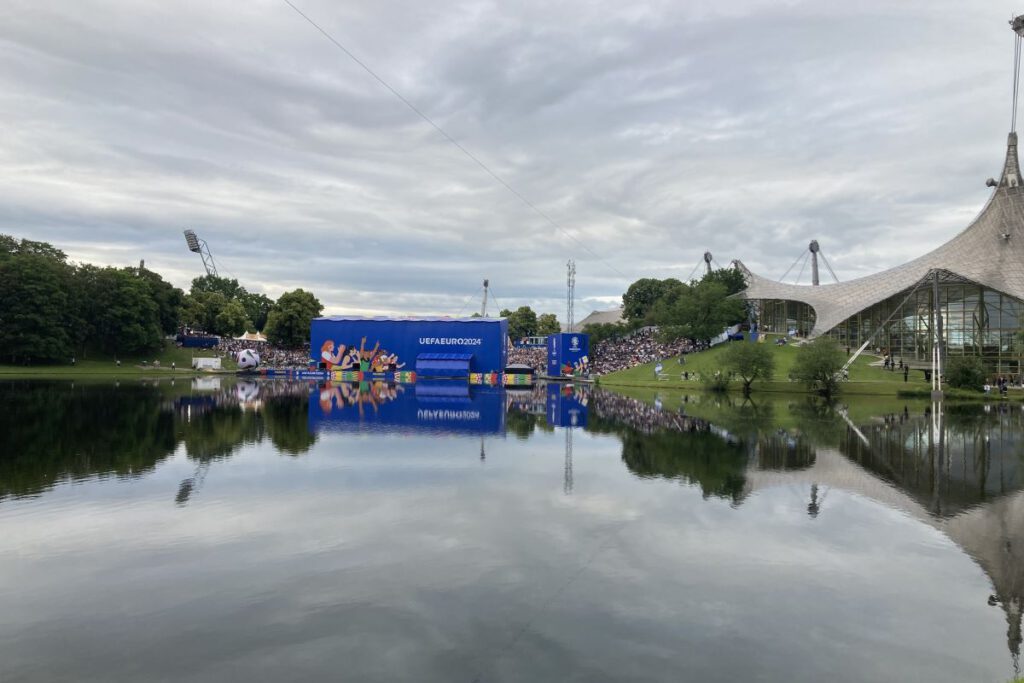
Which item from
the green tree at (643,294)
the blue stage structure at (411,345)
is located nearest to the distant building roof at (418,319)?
the blue stage structure at (411,345)

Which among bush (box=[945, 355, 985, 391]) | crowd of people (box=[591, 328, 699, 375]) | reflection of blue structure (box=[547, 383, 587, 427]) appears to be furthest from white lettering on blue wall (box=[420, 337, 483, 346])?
bush (box=[945, 355, 985, 391])

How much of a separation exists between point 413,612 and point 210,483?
30.1 ft

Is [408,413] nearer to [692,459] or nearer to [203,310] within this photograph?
[692,459]

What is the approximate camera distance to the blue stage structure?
7225 cm

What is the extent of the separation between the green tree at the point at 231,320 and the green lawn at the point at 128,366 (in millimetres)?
17600

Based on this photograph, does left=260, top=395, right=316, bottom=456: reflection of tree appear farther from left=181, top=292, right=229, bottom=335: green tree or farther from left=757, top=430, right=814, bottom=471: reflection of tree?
left=181, top=292, right=229, bottom=335: green tree

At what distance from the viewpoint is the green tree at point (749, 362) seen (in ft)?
162

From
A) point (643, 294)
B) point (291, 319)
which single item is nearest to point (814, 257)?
point (643, 294)

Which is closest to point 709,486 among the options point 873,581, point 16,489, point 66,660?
point 873,581

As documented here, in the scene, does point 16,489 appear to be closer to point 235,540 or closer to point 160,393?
point 235,540

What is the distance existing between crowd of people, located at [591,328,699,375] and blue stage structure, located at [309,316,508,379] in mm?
12655

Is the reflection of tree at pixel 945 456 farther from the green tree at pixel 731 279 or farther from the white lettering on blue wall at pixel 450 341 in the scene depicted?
the green tree at pixel 731 279

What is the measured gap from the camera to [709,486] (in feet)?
52.1

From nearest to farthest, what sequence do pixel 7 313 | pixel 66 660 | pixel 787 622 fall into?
1. pixel 66 660
2. pixel 787 622
3. pixel 7 313
